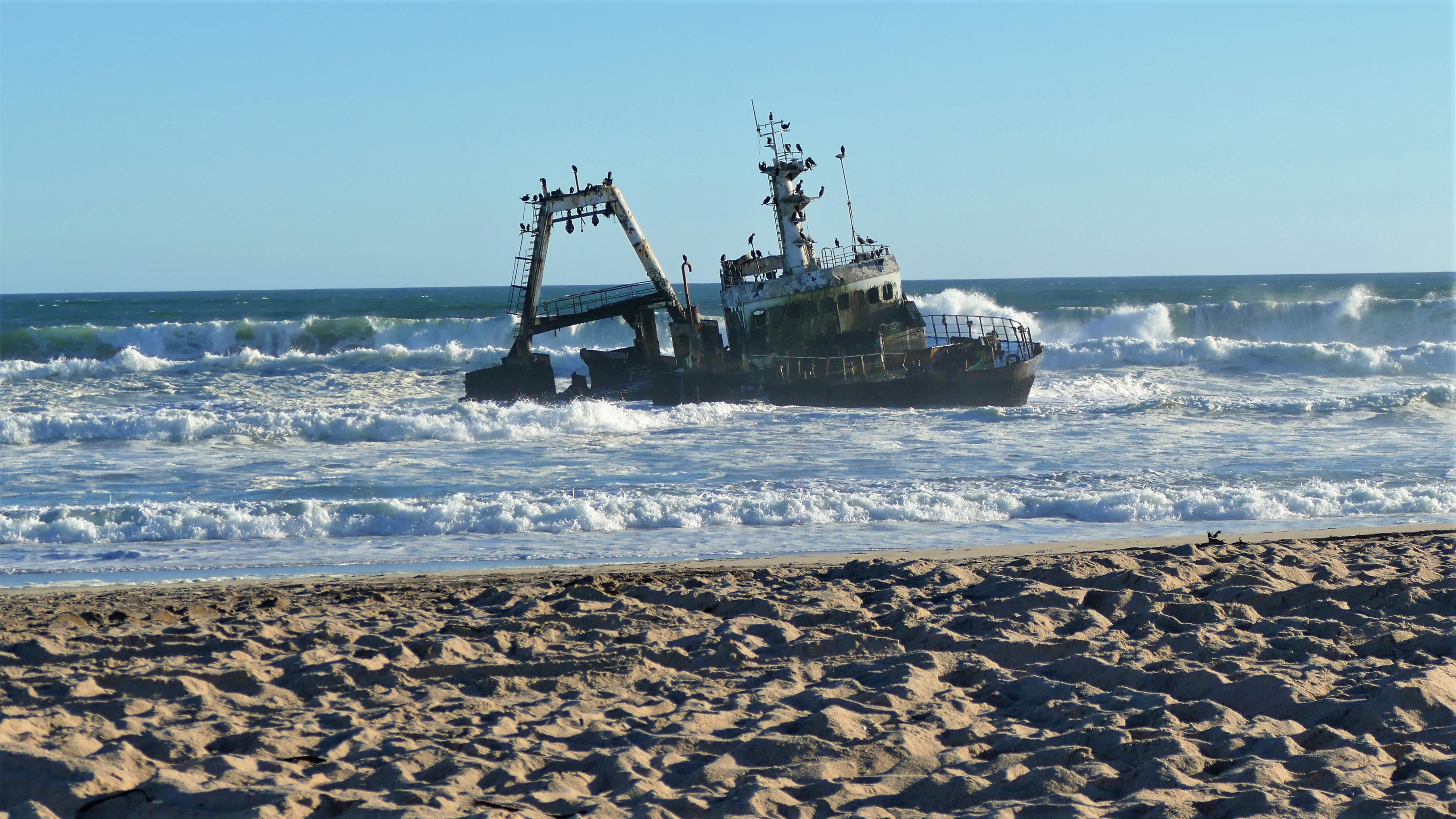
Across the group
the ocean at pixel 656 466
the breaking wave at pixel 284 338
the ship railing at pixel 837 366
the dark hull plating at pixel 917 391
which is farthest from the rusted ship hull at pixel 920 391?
the breaking wave at pixel 284 338

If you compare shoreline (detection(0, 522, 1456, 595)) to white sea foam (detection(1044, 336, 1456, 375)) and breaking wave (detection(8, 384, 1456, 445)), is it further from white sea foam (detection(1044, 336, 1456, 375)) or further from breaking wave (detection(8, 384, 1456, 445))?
white sea foam (detection(1044, 336, 1456, 375))

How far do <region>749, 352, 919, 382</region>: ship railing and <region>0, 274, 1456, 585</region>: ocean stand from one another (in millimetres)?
1351

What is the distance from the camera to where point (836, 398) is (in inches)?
947

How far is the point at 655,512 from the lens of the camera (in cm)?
1212

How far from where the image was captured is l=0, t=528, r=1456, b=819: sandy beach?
4.33 meters

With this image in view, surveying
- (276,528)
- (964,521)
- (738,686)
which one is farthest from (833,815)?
(276,528)

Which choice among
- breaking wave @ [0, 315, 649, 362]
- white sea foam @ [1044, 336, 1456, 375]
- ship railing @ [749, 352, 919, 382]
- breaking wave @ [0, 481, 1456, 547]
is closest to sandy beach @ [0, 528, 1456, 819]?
breaking wave @ [0, 481, 1456, 547]

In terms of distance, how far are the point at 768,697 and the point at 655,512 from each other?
21.9 feet

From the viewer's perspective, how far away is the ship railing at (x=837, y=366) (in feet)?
79.5

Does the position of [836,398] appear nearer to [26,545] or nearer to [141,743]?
[26,545]

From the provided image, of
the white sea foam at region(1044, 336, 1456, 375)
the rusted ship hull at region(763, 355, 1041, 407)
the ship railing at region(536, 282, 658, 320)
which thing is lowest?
the white sea foam at region(1044, 336, 1456, 375)

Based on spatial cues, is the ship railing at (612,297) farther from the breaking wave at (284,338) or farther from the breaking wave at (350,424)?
the breaking wave at (284,338)

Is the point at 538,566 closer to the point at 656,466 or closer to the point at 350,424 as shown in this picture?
the point at 656,466

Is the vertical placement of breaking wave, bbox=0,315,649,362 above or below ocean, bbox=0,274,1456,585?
above
